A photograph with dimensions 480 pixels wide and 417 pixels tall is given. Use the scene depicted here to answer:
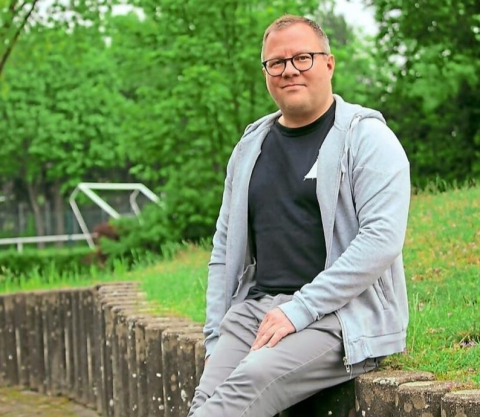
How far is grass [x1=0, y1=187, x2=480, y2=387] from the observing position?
13.8 ft

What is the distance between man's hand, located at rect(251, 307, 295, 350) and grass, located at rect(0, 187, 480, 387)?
0.61 meters

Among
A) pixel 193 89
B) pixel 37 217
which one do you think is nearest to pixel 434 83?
pixel 193 89

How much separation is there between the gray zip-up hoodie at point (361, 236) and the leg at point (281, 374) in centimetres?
5

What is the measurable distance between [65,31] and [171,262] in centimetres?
697

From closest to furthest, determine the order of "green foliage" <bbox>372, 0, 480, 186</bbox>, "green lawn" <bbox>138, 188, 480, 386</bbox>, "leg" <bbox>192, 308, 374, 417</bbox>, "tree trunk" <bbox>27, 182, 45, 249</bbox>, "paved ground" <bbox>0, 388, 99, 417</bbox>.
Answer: "leg" <bbox>192, 308, 374, 417</bbox> < "green lawn" <bbox>138, 188, 480, 386</bbox> < "paved ground" <bbox>0, 388, 99, 417</bbox> < "green foliage" <bbox>372, 0, 480, 186</bbox> < "tree trunk" <bbox>27, 182, 45, 249</bbox>

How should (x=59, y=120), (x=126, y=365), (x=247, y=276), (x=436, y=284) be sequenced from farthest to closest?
1. (x=59, y=120)
2. (x=126, y=365)
3. (x=436, y=284)
4. (x=247, y=276)

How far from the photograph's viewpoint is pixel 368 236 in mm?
3562

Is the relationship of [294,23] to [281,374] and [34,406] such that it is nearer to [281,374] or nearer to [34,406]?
[281,374]

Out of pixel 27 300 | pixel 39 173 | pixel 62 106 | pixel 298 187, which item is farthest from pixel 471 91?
pixel 39 173

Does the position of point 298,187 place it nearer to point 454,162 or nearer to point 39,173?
point 454,162

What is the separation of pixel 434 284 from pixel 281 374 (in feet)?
9.90

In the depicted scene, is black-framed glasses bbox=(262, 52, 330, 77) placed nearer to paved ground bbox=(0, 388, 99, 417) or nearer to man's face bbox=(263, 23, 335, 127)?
man's face bbox=(263, 23, 335, 127)

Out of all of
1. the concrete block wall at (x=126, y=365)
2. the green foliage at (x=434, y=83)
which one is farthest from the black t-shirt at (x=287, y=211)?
the green foliage at (x=434, y=83)

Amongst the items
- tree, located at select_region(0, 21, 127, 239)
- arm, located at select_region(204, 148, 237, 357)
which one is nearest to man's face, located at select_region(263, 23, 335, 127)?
arm, located at select_region(204, 148, 237, 357)
